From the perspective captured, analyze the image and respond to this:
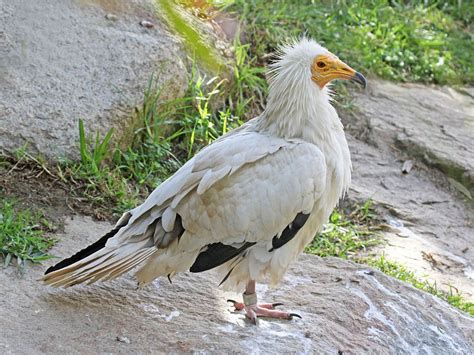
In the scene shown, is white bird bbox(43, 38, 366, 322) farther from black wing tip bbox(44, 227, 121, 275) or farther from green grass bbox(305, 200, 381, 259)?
green grass bbox(305, 200, 381, 259)

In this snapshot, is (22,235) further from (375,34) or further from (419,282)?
(375,34)

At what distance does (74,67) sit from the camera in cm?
624

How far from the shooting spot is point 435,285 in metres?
5.92

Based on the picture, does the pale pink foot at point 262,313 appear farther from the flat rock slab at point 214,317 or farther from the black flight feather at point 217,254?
the black flight feather at point 217,254

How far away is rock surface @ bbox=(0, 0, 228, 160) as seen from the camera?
586 cm

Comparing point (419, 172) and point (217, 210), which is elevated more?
point (217, 210)

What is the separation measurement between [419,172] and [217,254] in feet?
11.3

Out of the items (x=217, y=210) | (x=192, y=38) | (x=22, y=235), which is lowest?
(x=22, y=235)

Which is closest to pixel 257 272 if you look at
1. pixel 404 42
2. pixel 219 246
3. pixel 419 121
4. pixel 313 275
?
pixel 219 246

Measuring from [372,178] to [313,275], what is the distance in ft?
6.61

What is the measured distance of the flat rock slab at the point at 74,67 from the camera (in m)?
5.86

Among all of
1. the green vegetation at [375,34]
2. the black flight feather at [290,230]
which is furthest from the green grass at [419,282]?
the green vegetation at [375,34]

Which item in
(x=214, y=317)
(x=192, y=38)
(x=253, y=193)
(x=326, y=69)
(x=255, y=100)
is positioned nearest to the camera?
(x=253, y=193)

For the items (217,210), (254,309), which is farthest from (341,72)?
(254,309)
